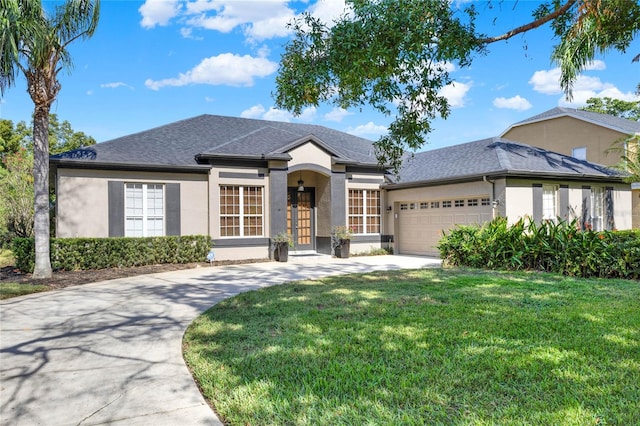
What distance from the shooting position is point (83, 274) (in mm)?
11352

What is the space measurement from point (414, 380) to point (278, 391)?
1196 mm

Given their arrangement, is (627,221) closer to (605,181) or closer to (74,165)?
(605,181)

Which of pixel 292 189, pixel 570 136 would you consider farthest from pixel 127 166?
pixel 570 136

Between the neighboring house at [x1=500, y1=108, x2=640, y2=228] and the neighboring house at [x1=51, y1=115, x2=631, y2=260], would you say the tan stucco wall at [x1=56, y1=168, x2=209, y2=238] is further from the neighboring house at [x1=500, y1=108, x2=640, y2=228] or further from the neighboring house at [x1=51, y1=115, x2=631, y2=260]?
the neighboring house at [x1=500, y1=108, x2=640, y2=228]

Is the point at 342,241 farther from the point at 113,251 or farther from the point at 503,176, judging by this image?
the point at 113,251

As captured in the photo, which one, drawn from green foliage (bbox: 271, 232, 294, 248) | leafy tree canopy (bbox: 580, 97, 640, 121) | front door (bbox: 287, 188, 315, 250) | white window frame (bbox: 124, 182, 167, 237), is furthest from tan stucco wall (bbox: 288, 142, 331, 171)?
leafy tree canopy (bbox: 580, 97, 640, 121)

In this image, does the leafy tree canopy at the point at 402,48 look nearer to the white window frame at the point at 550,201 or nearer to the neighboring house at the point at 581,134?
the white window frame at the point at 550,201

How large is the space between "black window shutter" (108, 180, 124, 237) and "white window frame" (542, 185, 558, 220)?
14.8 meters

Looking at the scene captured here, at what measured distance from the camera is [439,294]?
7602 millimetres

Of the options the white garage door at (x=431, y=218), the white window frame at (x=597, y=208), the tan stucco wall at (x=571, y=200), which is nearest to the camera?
the tan stucco wall at (x=571, y=200)

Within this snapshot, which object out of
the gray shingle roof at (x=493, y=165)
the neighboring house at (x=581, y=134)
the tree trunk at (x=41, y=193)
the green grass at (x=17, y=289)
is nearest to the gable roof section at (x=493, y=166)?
the gray shingle roof at (x=493, y=165)

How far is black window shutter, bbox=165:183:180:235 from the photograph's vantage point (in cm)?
1443

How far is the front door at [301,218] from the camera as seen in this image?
17797 millimetres

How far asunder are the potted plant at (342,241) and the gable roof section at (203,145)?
2.80m
